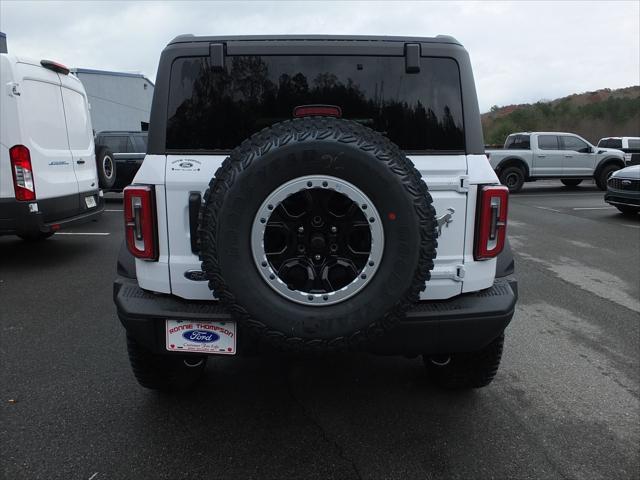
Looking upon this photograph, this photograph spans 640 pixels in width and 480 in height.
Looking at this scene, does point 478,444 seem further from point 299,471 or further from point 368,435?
point 299,471

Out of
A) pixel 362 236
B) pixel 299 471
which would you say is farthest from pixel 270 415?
pixel 362 236

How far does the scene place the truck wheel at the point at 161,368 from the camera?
8.86 feet

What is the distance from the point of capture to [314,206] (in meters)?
2.03

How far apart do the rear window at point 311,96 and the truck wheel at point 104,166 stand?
5706mm

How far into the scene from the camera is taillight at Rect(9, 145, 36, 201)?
5473mm

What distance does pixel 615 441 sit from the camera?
8.35 feet

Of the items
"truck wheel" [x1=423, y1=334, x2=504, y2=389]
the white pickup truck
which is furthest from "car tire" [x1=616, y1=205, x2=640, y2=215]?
"truck wheel" [x1=423, y1=334, x2=504, y2=389]

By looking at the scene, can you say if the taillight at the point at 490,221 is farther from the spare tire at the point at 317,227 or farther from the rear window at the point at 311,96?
the spare tire at the point at 317,227

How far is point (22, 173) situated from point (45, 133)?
2.21 feet

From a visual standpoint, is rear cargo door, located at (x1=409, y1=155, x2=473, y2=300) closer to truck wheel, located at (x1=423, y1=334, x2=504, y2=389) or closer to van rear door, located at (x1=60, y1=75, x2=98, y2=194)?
truck wheel, located at (x1=423, y1=334, x2=504, y2=389)

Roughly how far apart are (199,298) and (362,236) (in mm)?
846

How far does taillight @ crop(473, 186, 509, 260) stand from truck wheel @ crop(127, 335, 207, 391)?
165 cm

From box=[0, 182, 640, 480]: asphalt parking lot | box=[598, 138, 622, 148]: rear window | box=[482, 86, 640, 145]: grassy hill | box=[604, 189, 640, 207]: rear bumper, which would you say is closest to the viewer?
box=[0, 182, 640, 480]: asphalt parking lot

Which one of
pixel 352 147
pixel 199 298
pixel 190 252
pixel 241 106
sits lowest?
pixel 199 298
